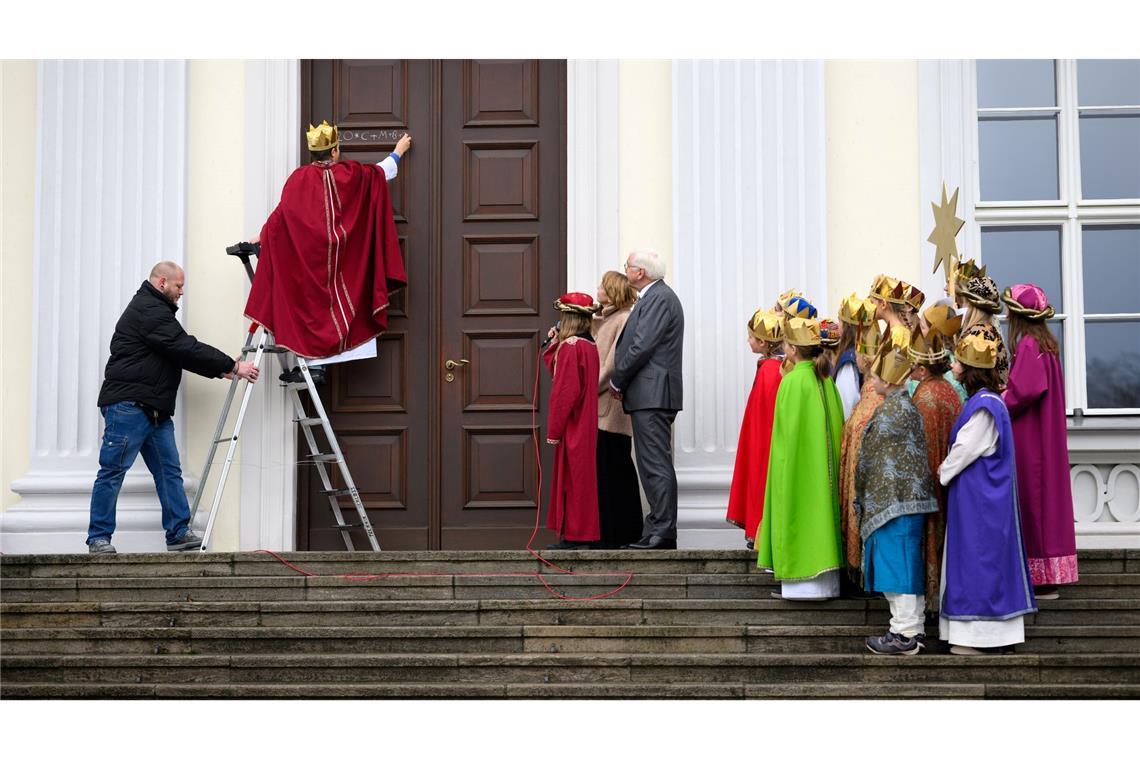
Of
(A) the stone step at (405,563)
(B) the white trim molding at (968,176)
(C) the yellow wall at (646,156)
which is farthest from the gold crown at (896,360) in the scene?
(C) the yellow wall at (646,156)

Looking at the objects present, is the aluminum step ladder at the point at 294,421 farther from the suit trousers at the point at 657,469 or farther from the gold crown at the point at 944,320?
the gold crown at the point at 944,320

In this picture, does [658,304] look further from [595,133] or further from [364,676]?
[364,676]

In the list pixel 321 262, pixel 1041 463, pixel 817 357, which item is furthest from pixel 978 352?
pixel 321 262

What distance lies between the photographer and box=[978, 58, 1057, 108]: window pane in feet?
30.9

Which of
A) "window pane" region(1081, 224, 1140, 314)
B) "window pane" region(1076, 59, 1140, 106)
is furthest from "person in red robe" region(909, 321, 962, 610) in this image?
"window pane" region(1076, 59, 1140, 106)

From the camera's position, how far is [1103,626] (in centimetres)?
718

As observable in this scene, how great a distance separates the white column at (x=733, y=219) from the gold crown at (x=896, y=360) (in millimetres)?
2053

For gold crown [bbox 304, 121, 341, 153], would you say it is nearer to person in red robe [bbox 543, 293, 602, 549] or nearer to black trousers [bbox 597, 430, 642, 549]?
person in red robe [bbox 543, 293, 602, 549]

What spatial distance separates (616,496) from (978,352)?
7.91ft

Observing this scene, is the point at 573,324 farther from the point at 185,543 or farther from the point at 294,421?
the point at 185,543

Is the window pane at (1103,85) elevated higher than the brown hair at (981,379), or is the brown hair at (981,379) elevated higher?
the window pane at (1103,85)

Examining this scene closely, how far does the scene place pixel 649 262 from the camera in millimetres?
8508

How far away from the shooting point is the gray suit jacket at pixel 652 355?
8.30 meters

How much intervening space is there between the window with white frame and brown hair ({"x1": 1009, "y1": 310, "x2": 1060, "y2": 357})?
198 centimetres
